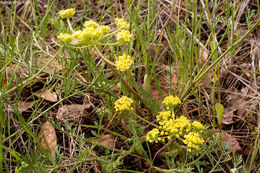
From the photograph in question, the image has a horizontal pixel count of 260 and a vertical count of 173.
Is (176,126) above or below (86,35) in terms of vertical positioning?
below

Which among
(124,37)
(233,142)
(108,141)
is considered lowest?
(233,142)

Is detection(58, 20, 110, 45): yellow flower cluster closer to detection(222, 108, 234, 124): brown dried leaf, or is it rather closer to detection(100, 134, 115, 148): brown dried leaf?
detection(100, 134, 115, 148): brown dried leaf

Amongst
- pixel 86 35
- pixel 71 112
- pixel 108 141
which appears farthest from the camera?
pixel 71 112

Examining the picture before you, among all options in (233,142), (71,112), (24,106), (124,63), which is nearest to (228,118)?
(233,142)

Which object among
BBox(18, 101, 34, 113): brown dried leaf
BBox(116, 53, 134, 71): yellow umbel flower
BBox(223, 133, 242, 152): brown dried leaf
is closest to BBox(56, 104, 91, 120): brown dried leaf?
BBox(18, 101, 34, 113): brown dried leaf

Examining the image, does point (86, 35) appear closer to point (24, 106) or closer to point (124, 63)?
point (124, 63)

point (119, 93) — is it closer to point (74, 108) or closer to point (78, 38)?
point (74, 108)
